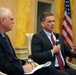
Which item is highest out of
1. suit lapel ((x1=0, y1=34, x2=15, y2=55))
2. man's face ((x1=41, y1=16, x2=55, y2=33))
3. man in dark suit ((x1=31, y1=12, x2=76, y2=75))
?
man's face ((x1=41, y1=16, x2=55, y2=33))

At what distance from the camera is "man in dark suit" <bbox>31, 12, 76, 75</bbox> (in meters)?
2.98

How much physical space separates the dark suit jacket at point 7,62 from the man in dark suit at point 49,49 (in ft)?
2.06

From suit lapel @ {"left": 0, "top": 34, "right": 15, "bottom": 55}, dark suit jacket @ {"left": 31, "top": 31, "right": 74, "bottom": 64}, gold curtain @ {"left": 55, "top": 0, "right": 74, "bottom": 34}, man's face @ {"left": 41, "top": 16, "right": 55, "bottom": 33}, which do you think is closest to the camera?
suit lapel @ {"left": 0, "top": 34, "right": 15, "bottom": 55}

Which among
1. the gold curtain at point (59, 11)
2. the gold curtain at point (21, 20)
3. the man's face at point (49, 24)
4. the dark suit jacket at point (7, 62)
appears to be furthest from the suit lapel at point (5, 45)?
the gold curtain at point (59, 11)

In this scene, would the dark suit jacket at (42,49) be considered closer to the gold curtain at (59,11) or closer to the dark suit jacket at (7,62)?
the dark suit jacket at (7,62)

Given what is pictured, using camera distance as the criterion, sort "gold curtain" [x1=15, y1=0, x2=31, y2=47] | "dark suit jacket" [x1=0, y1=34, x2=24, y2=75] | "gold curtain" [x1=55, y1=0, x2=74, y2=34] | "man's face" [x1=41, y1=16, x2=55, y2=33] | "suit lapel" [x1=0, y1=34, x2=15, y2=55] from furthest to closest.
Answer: "gold curtain" [x1=55, y1=0, x2=74, y2=34], "gold curtain" [x1=15, y1=0, x2=31, y2=47], "man's face" [x1=41, y1=16, x2=55, y2=33], "suit lapel" [x1=0, y1=34, x2=15, y2=55], "dark suit jacket" [x1=0, y1=34, x2=24, y2=75]

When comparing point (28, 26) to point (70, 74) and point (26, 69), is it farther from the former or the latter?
point (26, 69)

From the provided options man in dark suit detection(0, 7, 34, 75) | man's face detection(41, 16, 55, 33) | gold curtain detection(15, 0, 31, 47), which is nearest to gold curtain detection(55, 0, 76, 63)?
gold curtain detection(15, 0, 31, 47)

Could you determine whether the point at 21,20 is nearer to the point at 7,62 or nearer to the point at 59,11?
the point at 59,11

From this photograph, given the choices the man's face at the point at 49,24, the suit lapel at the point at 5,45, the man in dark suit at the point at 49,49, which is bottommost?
the man in dark suit at the point at 49,49

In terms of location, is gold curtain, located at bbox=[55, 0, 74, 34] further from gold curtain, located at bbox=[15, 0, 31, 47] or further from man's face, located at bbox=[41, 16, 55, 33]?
man's face, located at bbox=[41, 16, 55, 33]

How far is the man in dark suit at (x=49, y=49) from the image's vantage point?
9.77ft

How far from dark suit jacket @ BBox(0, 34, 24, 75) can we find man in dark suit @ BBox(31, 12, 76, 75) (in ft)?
2.06

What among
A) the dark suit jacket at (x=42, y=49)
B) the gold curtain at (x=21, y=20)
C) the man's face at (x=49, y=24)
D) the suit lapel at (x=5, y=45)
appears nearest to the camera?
the suit lapel at (x=5, y=45)
